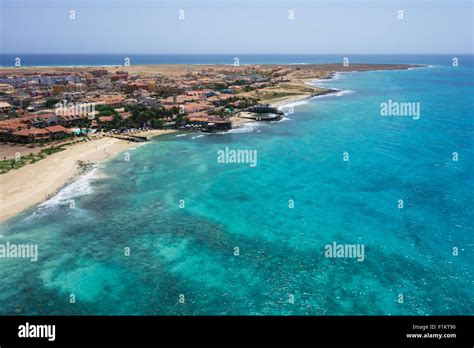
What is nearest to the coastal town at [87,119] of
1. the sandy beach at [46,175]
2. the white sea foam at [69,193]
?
the sandy beach at [46,175]

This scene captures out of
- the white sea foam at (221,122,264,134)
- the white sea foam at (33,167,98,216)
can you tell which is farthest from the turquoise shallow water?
the white sea foam at (221,122,264,134)

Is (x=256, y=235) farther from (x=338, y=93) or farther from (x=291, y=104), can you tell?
(x=338, y=93)

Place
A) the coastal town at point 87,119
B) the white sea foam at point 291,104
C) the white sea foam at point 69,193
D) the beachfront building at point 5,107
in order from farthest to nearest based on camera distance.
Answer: the white sea foam at point 291,104, the beachfront building at point 5,107, the coastal town at point 87,119, the white sea foam at point 69,193

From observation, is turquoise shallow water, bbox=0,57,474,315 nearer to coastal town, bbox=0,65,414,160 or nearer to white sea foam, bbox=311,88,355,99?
coastal town, bbox=0,65,414,160

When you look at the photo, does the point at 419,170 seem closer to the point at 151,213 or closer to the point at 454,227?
the point at 454,227

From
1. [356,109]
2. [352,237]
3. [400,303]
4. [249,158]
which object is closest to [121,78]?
[356,109]

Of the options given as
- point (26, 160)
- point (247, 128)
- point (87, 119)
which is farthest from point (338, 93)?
point (26, 160)

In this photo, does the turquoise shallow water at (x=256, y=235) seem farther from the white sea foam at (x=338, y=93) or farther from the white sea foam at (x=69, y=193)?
the white sea foam at (x=338, y=93)
